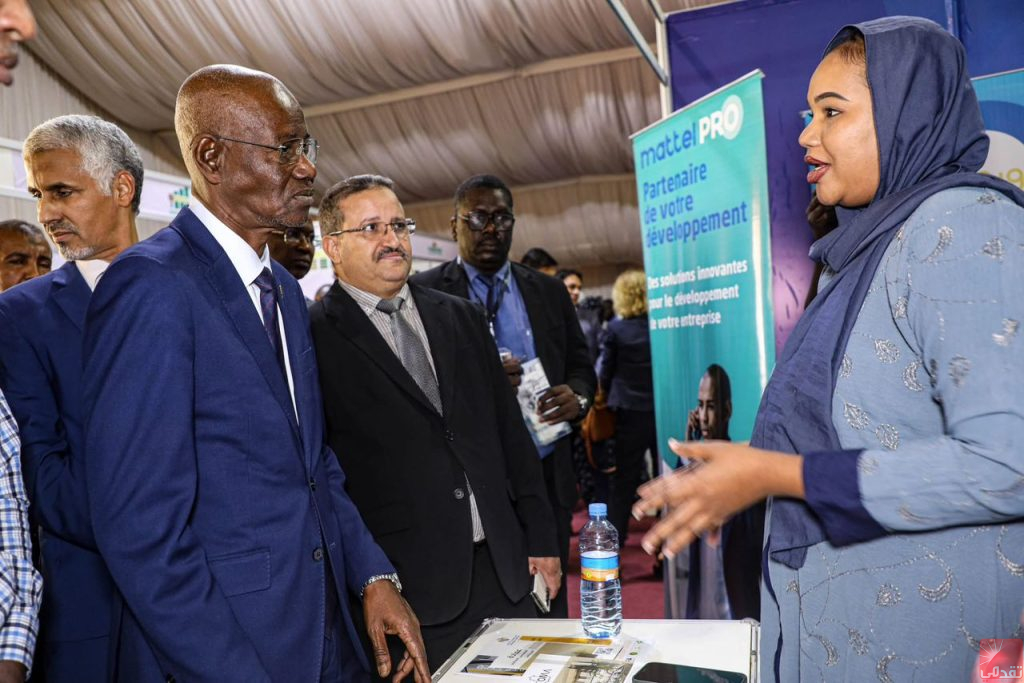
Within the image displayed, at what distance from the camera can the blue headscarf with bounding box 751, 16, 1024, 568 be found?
1.12m

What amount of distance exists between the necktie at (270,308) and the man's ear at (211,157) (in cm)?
19

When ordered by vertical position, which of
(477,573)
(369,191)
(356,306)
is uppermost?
(369,191)

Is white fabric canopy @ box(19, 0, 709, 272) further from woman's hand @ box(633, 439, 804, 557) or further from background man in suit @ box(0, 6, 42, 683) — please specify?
woman's hand @ box(633, 439, 804, 557)

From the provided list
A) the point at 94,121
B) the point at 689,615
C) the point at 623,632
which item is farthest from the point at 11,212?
the point at 623,632

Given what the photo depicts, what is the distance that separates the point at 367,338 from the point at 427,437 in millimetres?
302

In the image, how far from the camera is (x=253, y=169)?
1.51 m

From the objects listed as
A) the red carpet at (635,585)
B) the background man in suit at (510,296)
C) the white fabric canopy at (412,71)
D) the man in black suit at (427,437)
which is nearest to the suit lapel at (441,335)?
the man in black suit at (427,437)

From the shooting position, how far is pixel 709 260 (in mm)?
2990

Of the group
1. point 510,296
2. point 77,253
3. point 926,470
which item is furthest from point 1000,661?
point 510,296

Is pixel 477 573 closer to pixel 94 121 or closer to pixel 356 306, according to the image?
pixel 356 306

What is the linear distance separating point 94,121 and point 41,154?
0.47ft

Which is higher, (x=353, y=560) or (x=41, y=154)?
(x=41, y=154)

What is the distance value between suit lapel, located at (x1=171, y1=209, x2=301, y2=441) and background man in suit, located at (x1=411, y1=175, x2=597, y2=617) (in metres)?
1.70

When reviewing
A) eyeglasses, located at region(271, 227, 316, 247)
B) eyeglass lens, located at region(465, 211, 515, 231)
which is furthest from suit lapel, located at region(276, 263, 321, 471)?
eyeglass lens, located at region(465, 211, 515, 231)
